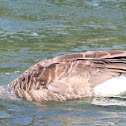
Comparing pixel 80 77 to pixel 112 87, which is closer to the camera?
pixel 112 87

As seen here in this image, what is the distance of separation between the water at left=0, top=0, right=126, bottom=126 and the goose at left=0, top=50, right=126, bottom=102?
6.3 inches

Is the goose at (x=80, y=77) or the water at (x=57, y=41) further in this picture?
Result: the goose at (x=80, y=77)

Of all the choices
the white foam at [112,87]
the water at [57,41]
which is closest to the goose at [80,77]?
the white foam at [112,87]

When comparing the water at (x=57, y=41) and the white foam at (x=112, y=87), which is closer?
the water at (x=57, y=41)

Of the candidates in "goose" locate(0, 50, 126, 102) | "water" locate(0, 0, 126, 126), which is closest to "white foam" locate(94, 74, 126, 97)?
"goose" locate(0, 50, 126, 102)

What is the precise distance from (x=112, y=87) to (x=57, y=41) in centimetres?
376

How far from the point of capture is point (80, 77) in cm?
778

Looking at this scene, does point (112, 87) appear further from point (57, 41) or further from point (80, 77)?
point (57, 41)

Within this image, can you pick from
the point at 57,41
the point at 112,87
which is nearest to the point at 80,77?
the point at 112,87

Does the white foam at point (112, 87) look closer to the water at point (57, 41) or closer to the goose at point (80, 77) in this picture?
the goose at point (80, 77)

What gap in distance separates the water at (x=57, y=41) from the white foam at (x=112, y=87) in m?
0.15

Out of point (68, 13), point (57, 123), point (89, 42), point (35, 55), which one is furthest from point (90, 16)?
point (57, 123)

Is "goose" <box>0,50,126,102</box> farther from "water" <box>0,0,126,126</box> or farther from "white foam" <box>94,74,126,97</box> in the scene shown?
"water" <box>0,0,126,126</box>

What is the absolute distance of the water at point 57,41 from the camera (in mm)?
7172
